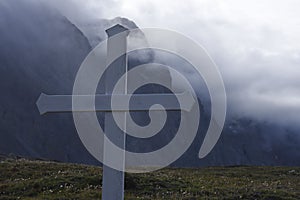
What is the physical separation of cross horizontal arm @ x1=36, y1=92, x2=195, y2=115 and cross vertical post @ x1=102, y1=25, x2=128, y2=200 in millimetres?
185

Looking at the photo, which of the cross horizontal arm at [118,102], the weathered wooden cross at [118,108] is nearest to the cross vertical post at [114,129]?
the weathered wooden cross at [118,108]

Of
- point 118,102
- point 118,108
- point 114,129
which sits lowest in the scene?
point 114,129

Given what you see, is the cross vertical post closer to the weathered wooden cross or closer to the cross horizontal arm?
the weathered wooden cross

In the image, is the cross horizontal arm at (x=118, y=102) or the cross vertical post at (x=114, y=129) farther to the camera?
the cross vertical post at (x=114, y=129)

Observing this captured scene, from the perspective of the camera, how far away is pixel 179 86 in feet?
38.0

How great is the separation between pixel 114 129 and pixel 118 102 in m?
0.47

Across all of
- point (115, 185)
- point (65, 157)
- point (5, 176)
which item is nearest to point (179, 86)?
point (115, 185)

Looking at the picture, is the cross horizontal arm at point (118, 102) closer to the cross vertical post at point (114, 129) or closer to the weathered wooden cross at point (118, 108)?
the weathered wooden cross at point (118, 108)

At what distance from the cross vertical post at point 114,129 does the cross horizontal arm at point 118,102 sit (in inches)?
7.3

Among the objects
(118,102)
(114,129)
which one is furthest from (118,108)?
(114,129)

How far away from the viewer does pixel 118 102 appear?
9844mm

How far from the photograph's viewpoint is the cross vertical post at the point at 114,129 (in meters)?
9.72

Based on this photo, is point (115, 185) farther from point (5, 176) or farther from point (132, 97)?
point (5, 176)

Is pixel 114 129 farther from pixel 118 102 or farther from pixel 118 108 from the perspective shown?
pixel 118 102
